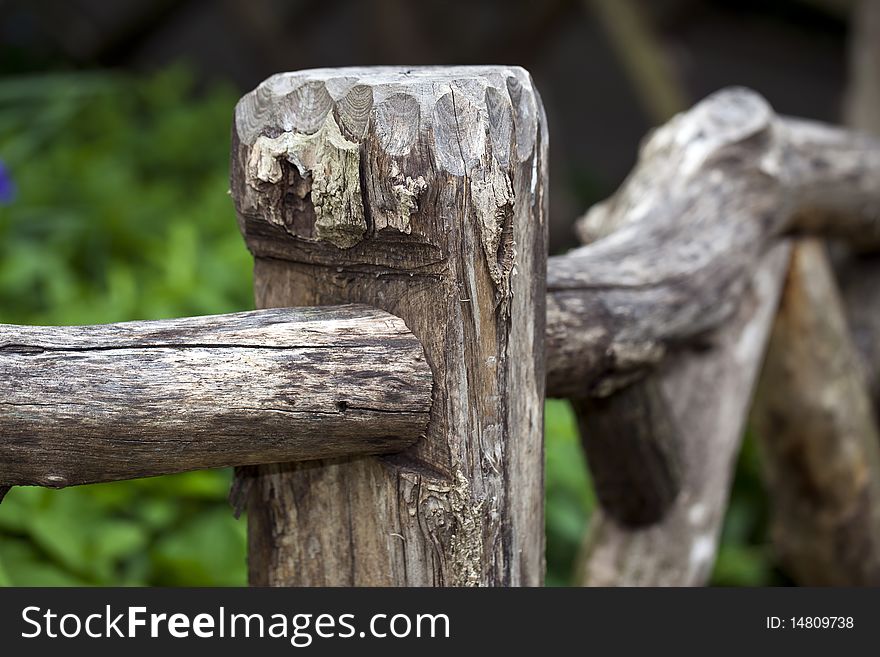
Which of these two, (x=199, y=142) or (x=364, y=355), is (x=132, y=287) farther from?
(x=199, y=142)

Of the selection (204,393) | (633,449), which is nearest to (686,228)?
(633,449)

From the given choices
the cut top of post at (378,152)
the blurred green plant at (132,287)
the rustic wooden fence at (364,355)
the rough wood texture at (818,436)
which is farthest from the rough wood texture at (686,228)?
the blurred green plant at (132,287)

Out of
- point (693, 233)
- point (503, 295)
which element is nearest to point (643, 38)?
point (693, 233)

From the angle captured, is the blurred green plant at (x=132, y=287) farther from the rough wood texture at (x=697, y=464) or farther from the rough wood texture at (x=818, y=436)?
the rough wood texture at (x=697, y=464)

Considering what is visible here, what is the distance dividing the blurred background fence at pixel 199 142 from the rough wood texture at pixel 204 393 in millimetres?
749

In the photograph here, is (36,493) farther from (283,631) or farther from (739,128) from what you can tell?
(739,128)

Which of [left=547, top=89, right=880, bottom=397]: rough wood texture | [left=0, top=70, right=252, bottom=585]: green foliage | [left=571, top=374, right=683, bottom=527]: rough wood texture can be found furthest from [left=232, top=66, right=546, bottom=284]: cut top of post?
[left=0, top=70, right=252, bottom=585]: green foliage

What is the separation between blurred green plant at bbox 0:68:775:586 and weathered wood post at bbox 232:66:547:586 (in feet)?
2.58

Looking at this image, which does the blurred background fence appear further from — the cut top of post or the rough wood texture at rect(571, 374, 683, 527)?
the cut top of post

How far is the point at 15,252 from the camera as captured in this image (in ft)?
7.14

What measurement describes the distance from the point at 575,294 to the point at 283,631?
1.43 ft

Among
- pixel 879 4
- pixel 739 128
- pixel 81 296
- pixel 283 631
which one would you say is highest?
pixel 879 4

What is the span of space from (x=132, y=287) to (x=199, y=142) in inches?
60.6

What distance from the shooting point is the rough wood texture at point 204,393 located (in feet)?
2.19
